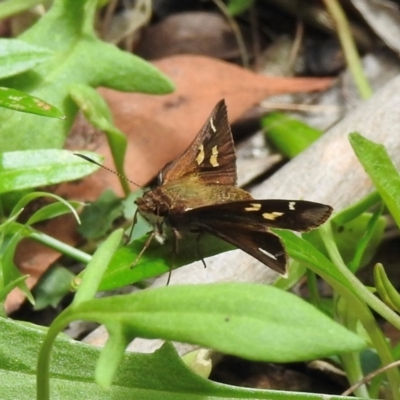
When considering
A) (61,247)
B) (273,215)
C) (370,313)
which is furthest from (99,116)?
(370,313)

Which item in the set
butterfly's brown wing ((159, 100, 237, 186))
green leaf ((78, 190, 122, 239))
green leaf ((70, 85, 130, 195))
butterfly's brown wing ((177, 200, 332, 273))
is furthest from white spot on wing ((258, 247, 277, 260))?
green leaf ((78, 190, 122, 239))

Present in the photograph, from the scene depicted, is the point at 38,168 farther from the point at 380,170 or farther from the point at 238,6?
the point at 238,6

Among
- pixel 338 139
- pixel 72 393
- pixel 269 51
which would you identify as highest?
pixel 269 51

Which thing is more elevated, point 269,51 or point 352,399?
point 269,51

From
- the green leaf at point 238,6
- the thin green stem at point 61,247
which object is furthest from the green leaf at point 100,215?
the green leaf at point 238,6

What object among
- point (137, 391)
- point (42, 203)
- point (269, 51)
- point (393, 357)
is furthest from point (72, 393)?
point (269, 51)

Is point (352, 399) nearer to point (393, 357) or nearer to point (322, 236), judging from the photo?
point (393, 357)

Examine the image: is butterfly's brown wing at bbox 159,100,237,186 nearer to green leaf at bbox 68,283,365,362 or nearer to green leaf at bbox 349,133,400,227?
green leaf at bbox 349,133,400,227

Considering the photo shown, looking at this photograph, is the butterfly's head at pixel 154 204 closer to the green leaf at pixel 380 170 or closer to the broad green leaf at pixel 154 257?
the broad green leaf at pixel 154 257
